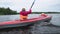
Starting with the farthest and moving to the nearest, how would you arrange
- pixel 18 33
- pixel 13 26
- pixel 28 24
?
pixel 28 24 → pixel 13 26 → pixel 18 33

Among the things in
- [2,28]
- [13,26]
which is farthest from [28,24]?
[2,28]

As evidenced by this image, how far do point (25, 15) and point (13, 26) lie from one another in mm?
2203

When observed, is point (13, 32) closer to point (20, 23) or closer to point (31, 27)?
point (20, 23)

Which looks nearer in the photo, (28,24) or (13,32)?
(13,32)

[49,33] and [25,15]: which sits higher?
[25,15]

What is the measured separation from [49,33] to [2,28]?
11.9ft

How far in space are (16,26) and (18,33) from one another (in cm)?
130

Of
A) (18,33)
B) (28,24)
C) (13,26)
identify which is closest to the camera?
(18,33)

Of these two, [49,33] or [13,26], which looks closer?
[49,33]

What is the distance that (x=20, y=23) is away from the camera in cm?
1472

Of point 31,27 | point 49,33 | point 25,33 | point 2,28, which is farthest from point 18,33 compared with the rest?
point 31,27

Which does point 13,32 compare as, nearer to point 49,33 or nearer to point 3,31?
point 3,31

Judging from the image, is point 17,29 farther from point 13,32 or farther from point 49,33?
point 49,33

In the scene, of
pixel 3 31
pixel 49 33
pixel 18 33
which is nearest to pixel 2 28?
pixel 3 31
